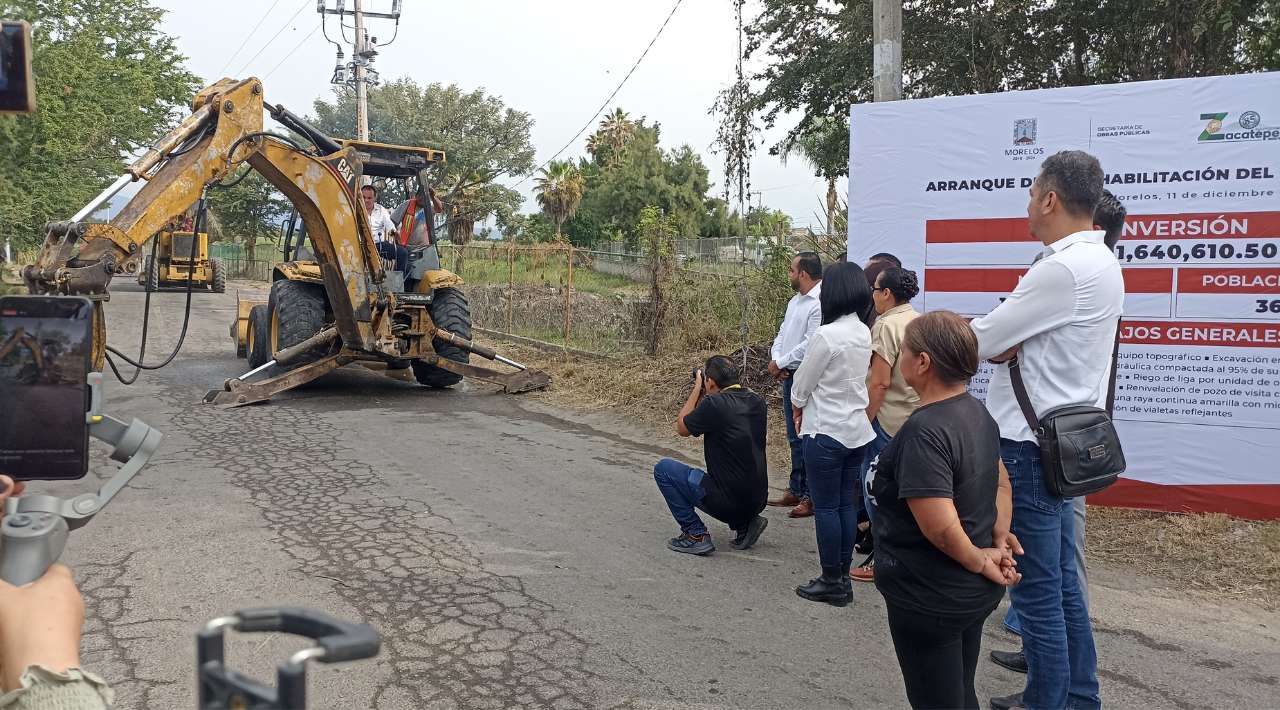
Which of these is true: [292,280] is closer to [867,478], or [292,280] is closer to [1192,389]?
[867,478]

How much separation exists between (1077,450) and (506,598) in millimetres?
2707

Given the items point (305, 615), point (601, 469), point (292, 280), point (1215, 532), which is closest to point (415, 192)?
point (292, 280)

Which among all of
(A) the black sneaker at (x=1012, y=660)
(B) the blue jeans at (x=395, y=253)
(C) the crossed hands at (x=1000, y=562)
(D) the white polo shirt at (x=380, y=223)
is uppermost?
(D) the white polo shirt at (x=380, y=223)

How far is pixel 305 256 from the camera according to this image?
479 inches

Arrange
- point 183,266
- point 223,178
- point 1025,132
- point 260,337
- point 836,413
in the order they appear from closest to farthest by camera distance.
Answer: point 836,413 → point 1025,132 → point 223,178 → point 260,337 → point 183,266

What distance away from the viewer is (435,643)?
162 inches

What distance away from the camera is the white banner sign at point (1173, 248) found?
19.3 ft

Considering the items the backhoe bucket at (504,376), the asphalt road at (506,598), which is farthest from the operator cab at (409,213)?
the asphalt road at (506,598)

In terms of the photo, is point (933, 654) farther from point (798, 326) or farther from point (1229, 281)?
point (1229, 281)

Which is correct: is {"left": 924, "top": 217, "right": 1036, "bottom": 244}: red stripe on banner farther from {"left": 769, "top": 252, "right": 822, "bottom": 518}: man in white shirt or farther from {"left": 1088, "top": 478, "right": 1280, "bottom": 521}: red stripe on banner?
{"left": 1088, "top": 478, "right": 1280, "bottom": 521}: red stripe on banner

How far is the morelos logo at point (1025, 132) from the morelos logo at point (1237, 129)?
1.00 metres

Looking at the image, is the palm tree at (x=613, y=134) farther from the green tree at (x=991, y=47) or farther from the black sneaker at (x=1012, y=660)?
the black sneaker at (x=1012, y=660)

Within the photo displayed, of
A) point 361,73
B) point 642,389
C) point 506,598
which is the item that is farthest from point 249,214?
point 506,598

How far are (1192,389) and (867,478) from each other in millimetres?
2707
